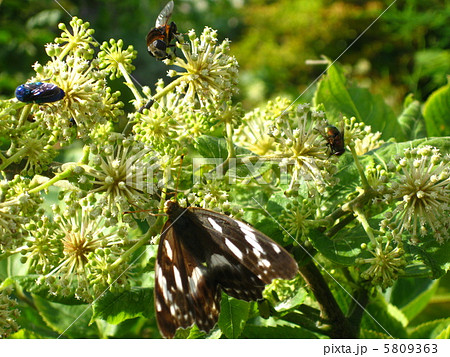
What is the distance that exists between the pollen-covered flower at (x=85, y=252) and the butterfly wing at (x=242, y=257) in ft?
0.93

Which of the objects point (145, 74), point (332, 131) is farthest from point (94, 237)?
point (145, 74)

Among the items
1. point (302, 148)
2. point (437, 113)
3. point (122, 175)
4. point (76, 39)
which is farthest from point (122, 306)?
point (437, 113)

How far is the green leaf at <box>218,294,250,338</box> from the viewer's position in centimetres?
154

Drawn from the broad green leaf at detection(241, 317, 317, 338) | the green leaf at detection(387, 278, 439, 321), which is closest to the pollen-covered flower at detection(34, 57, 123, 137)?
the broad green leaf at detection(241, 317, 317, 338)

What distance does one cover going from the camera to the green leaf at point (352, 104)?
87.0 inches

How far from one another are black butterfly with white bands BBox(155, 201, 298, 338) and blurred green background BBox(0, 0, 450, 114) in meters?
5.43

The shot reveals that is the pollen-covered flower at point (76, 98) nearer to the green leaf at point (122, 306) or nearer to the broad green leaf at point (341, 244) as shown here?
the green leaf at point (122, 306)

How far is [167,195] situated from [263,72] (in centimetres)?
919

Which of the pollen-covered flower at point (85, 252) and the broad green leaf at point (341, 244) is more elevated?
the pollen-covered flower at point (85, 252)

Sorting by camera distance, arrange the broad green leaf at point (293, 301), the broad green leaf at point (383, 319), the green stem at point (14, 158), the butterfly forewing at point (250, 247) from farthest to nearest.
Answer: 1. the broad green leaf at point (383, 319)
2. the broad green leaf at point (293, 301)
3. the green stem at point (14, 158)
4. the butterfly forewing at point (250, 247)

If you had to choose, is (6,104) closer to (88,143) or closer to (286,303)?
(88,143)

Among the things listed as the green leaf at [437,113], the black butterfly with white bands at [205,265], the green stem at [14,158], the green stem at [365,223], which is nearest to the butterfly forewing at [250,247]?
the black butterfly with white bands at [205,265]

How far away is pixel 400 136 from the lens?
227 cm

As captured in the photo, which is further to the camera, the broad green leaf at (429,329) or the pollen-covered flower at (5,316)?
the broad green leaf at (429,329)
